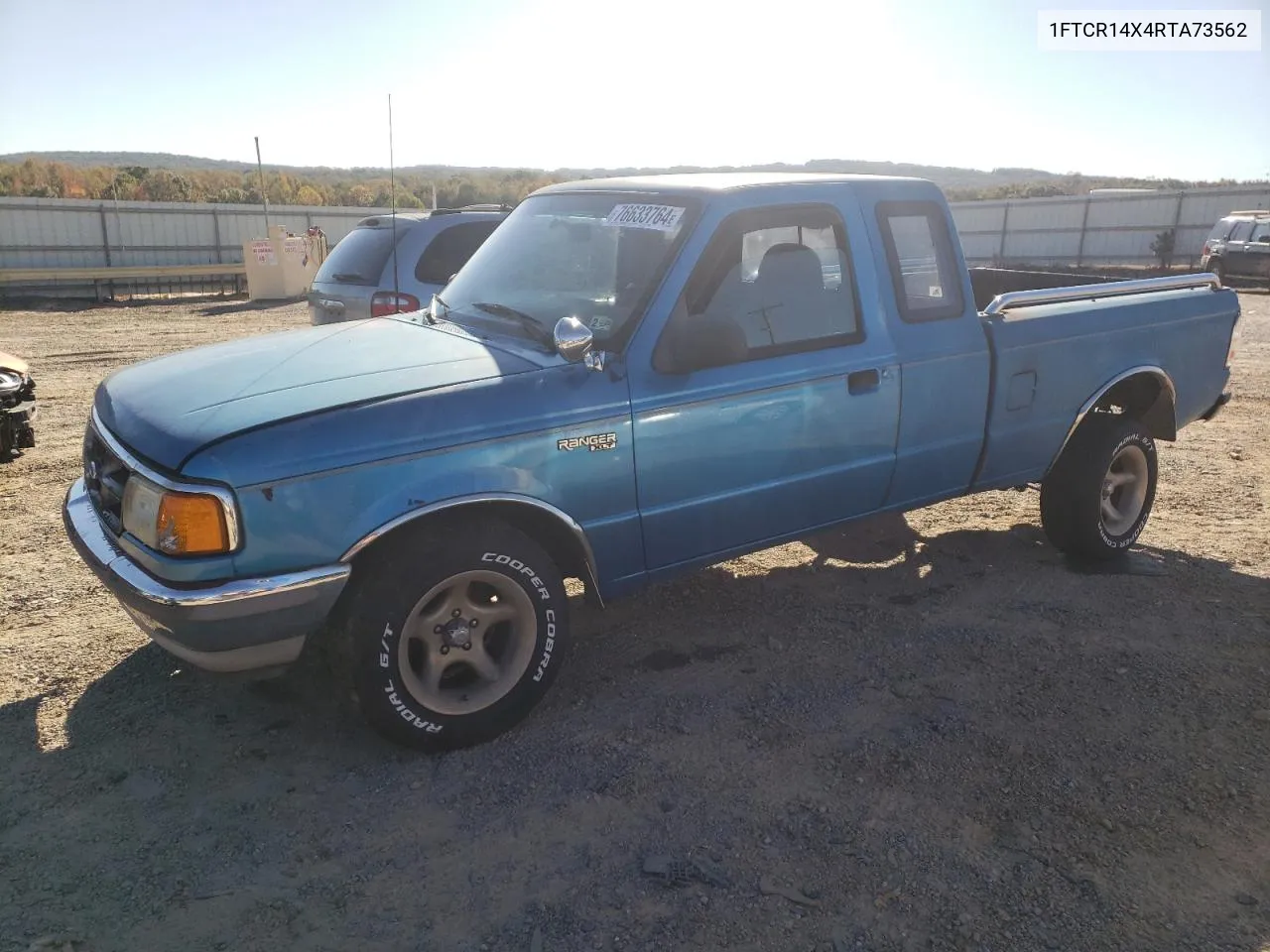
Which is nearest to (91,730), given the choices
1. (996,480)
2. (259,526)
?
(259,526)

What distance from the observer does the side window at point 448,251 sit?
828 centimetres

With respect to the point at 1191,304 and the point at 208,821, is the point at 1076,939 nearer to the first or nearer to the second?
the point at 208,821

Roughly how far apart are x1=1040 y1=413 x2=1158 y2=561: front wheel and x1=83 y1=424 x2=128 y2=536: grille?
454 centimetres

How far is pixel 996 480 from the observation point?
5.05 meters

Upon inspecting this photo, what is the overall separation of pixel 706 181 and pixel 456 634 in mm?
2181

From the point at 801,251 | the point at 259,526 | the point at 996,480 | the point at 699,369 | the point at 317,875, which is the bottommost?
the point at 317,875

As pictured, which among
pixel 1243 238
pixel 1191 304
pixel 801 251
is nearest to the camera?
pixel 801 251

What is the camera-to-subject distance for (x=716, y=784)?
3.35 meters

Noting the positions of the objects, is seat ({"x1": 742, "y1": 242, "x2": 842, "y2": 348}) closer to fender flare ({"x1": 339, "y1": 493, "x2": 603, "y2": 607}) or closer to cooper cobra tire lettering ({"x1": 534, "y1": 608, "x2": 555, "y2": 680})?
fender flare ({"x1": 339, "y1": 493, "x2": 603, "y2": 607})

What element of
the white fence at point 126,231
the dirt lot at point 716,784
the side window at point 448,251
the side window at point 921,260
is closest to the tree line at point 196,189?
the white fence at point 126,231

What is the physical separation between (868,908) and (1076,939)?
55cm

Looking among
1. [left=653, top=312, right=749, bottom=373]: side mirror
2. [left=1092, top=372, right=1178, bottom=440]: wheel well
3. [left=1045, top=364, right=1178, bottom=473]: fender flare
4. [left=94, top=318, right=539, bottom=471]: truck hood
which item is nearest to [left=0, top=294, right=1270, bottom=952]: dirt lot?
[left=1045, top=364, right=1178, bottom=473]: fender flare

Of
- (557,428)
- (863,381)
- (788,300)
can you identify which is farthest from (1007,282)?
(557,428)

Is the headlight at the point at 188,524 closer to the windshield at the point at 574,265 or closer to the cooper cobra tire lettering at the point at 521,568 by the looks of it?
the cooper cobra tire lettering at the point at 521,568
